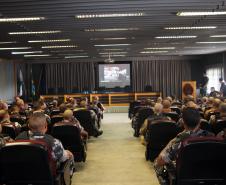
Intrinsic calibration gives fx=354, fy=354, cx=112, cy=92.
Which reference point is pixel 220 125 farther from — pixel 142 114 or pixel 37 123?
pixel 37 123

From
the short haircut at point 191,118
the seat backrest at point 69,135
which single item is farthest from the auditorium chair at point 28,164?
the seat backrest at point 69,135

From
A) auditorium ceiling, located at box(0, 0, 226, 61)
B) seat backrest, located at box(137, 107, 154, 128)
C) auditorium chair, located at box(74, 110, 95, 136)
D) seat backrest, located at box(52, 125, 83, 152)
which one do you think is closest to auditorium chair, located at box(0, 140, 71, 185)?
seat backrest, located at box(52, 125, 83, 152)

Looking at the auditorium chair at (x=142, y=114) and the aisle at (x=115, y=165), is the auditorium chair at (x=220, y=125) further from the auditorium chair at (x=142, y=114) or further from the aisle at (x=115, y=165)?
the auditorium chair at (x=142, y=114)

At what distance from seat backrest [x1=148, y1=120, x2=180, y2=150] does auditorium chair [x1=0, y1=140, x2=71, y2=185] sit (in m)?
2.58

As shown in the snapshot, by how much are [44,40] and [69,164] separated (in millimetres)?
7896

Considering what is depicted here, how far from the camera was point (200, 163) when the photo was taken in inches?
135

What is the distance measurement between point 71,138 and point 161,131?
151 centimetres

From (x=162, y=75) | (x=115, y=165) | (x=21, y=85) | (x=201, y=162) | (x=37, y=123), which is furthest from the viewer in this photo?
(x=162, y=75)

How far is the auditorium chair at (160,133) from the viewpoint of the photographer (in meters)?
5.84

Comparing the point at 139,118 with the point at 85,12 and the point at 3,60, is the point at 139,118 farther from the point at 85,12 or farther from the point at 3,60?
the point at 3,60

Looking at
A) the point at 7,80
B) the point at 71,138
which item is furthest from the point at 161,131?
the point at 7,80

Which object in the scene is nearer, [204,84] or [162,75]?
[204,84]

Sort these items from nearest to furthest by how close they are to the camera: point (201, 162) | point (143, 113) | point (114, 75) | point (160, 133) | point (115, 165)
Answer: point (201, 162) → point (160, 133) → point (115, 165) → point (143, 113) → point (114, 75)

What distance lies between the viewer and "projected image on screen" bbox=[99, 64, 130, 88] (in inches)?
883
